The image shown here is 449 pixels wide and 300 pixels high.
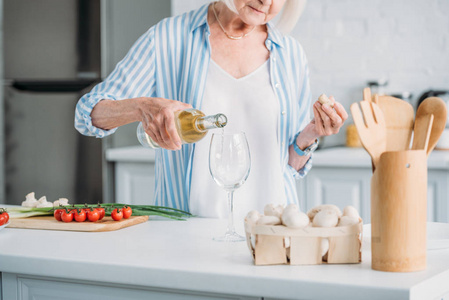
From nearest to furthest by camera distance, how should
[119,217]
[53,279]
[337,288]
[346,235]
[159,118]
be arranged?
[337,288], [346,235], [53,279], [159,118], [119,217]

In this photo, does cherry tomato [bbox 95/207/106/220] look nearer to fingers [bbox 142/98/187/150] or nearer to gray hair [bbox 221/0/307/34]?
fingers [bbox 142/98/187/150]

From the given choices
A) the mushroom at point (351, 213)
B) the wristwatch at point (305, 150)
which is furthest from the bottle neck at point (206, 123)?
the wristwatch at point (305, 150)

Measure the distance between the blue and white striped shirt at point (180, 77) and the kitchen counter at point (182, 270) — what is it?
1.46 feet

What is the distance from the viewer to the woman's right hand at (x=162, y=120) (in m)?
1.44

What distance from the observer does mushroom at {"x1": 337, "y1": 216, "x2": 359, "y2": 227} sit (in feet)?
3.82

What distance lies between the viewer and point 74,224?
5.10 ft

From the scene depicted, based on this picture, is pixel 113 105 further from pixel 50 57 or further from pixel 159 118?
pixel 50 57

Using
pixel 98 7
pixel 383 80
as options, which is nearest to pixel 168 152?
pixel 98 7

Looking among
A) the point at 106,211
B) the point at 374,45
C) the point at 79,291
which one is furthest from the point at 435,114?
the point at 374,45

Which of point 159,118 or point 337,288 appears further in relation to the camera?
point 159,118

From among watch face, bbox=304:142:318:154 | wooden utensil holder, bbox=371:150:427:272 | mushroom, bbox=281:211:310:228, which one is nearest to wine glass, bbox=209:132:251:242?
mushroom, bbox=281:211:310:228

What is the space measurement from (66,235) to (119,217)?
15 cm

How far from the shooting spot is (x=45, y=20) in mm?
3486

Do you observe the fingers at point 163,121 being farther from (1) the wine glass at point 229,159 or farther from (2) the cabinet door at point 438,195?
(2) the cabinet door at point 438,195
